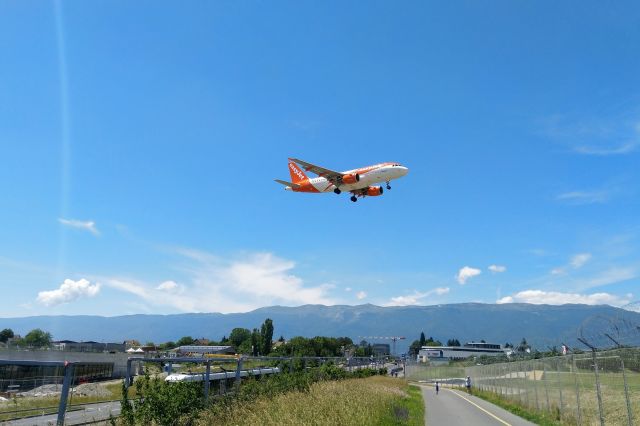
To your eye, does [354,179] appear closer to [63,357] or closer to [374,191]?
[374,191]

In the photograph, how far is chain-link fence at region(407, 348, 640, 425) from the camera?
15.1m

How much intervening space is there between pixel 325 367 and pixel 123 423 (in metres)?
21.9

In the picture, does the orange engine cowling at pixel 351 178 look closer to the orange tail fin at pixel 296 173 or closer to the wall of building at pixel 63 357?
the orange tail fin at pixel 296 173

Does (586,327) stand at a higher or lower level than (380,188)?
lower

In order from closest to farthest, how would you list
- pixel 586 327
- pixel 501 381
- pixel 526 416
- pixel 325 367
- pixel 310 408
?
pixel 310 408, pixel 586 327, pixel 526 416, pixel 325 367, pixel 501 381

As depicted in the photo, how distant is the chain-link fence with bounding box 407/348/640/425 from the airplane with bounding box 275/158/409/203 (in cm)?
1620

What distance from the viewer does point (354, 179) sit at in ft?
127

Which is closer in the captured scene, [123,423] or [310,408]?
[123,423]

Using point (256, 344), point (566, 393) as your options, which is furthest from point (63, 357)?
point (256, 344)

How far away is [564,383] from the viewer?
69.1ft

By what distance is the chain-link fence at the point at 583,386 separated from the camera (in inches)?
593

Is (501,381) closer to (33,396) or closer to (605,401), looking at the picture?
(605,401)

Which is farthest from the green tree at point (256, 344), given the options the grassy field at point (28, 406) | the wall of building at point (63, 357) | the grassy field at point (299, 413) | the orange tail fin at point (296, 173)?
the grassy field at point (28, 406)

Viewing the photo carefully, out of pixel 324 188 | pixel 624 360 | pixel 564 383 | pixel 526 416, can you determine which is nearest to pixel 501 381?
pixel 526 416
